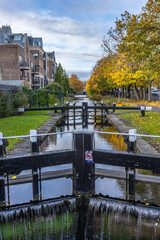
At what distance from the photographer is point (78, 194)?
21.9 ft

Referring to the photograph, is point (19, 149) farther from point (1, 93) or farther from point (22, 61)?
point (22, 61)

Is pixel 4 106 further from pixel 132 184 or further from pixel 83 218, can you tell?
pixel 132 184

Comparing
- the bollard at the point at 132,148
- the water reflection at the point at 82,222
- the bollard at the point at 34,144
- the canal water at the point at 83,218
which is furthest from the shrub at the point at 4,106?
the bollard at the point at 132,148

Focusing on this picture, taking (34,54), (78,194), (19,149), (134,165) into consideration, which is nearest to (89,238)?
(78,194)

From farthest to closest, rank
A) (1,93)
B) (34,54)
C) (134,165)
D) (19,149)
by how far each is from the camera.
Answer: (34,54) < (1,93) < (19,149) < (134,165)

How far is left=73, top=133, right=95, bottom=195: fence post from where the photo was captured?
6.48 meters

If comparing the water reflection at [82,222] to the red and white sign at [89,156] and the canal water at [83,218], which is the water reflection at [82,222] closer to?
the canal water at [83,218]

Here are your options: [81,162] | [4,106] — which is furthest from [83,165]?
[4,106]

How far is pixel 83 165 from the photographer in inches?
259

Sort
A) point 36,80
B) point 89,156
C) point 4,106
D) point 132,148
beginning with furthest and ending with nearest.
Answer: point 36,80, point 4,106, point 89,156, point 132,148

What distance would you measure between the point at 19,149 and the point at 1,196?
168 inches

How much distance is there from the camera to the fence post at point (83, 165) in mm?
6477

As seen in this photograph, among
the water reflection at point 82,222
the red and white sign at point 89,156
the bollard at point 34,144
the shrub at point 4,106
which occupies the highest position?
the shrub at point 4,106

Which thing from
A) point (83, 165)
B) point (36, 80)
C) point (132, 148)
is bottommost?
point (83, 165)
